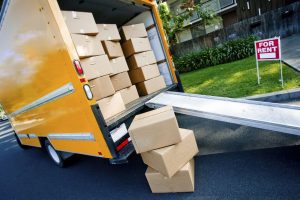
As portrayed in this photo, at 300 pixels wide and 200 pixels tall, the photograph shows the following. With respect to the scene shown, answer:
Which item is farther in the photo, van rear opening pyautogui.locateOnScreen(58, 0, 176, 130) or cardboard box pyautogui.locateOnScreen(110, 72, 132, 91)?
cardboard box pyautogui.locateOnScreen(110, 72, 132, 91)

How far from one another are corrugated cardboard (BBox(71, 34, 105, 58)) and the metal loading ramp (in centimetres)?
118

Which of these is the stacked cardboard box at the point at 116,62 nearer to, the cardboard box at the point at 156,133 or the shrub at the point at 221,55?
the cardboard box at the point at 156,133

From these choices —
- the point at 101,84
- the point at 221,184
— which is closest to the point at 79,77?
the point at 101,84

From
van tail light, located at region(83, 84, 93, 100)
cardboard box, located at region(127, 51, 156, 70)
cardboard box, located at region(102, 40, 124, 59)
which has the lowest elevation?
van tail light, located at region(83, 84, 93, 100)

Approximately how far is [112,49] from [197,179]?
2.51 meters

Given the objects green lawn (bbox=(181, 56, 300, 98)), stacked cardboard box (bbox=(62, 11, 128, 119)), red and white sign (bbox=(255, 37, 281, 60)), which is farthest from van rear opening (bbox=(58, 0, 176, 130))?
red and white sign (bbox=(255, 37, 281, 60))

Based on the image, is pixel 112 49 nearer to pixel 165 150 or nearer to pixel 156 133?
pixel 156 133

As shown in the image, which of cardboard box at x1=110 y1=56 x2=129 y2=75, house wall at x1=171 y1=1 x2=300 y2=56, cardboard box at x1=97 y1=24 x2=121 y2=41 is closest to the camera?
cardboard box at x1=97 y1=24 x2=121 y2=41

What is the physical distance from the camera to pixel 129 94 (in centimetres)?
394

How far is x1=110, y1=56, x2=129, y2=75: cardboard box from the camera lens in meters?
3.75

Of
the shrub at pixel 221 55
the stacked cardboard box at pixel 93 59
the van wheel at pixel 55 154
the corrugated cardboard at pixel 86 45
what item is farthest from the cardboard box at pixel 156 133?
the shrub at pixel 221 55

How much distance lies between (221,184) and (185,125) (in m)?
2.01

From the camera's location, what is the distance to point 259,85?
5.06 meters

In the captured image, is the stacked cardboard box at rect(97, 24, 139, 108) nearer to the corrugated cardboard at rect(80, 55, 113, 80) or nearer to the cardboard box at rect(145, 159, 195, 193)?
the corrugated cardboard at rect(80, 55, 113, 80)
